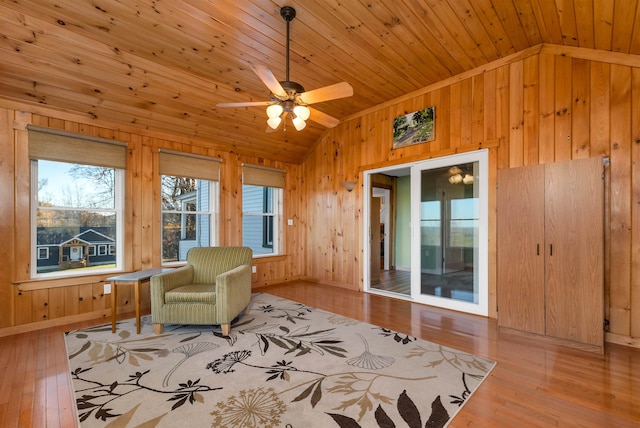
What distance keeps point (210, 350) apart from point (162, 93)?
10.3 ft

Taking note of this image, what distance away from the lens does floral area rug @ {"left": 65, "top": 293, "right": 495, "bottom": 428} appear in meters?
1.79

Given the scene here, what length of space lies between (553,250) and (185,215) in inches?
190

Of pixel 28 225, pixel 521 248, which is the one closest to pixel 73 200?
pixel 28 225

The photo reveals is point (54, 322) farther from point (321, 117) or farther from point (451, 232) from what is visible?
point (451, 232)

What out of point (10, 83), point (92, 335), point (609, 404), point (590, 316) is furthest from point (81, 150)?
point (590, 316)

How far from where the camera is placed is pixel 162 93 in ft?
12.1

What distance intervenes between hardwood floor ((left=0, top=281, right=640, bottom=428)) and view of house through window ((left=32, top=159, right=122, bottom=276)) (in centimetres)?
81

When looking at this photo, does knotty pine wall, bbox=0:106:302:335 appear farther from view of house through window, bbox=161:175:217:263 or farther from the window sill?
view of house through window, bbox=161:175:217:263

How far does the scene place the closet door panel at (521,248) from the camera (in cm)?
296

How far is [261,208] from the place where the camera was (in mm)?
5754

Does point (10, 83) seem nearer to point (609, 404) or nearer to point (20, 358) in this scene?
point (20, 358)

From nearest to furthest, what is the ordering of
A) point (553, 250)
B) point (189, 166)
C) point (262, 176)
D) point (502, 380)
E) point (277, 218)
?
point (502, 380)
point (553, 250)
point (189, 166)
point (262, 176)
point (277, 218)

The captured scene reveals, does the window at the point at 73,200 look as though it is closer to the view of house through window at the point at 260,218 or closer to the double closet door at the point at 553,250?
the view of house through window at the point at 260,218

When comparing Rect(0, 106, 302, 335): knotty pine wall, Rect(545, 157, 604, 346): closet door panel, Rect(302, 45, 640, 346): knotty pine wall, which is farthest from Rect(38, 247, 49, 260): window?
Rect(545, 157, 604, 346): closet door panel
